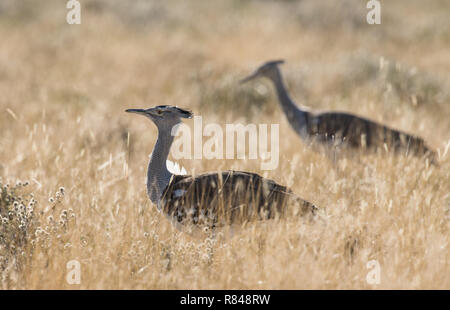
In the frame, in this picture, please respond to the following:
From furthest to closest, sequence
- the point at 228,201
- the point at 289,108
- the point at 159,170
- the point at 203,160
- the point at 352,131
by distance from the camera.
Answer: the point at 289,108 < the point at 352,131 < the point at 203,160 < the point at 159,170 < the point at 228,201

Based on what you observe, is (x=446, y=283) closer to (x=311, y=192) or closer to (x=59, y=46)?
(x=311, y=192)

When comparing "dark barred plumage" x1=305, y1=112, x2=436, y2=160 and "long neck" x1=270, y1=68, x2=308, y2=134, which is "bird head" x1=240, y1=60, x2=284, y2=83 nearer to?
"long neck" x1=270, y1=68, x2=308, y2=134

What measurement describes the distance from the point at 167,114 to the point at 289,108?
268 cm

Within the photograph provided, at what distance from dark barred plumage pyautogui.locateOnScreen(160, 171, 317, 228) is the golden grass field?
13 cm

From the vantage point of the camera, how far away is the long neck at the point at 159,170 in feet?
12.0

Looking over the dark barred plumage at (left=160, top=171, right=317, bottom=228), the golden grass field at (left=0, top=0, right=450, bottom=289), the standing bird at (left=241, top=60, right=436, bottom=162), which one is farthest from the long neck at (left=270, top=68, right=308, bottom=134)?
the dark barred plumage at (left=160, top=171, right=317, bottom=228)

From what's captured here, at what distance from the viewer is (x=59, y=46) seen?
11727mm

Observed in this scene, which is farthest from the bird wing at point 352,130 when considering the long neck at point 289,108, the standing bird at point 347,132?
the long neck at point 289,108

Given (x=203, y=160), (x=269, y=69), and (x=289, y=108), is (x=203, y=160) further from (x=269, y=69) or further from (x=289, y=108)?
(x=269, y=69)

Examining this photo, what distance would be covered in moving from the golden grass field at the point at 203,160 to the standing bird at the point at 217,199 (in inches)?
4.9

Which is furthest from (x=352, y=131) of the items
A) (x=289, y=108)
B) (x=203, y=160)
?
(x=203, y=160)

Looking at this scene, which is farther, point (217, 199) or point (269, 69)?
point (269, 69)

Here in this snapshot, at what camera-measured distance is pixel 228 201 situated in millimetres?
3539
